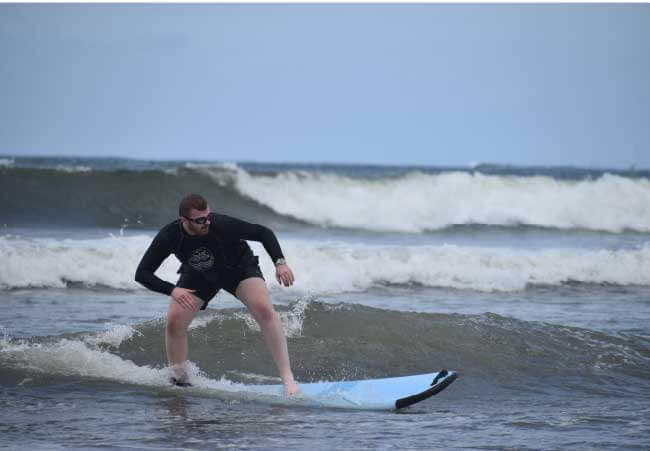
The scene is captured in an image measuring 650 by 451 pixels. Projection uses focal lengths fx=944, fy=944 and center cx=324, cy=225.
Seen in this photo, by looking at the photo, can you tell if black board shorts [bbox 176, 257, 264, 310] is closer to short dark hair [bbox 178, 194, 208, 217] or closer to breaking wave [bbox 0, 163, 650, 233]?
short dark hair [bbox 178, 194, 208, 217]

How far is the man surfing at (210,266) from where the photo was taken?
631 cm

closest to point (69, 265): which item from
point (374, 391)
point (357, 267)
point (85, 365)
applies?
point (357, 267)

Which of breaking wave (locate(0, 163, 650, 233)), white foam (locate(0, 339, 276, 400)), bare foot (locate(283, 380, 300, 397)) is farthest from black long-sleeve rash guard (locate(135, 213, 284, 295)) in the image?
breaking wave (locate(0, 163, 650, 233))

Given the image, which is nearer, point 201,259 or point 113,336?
point 201,259

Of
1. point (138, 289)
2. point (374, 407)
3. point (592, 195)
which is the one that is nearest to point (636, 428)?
point (374, 407)

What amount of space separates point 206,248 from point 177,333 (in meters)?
0.70

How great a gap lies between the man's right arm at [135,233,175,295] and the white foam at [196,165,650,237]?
62.0 ft

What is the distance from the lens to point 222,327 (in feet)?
29.3

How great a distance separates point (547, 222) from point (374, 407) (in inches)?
864

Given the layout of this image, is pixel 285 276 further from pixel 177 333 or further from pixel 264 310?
pixel 177 333

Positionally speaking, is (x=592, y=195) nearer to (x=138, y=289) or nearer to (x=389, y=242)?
(x=389, y=242)

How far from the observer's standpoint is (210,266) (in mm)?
6492

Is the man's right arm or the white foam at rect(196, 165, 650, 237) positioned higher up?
the white foam at rect(196, 165, 650, 237)

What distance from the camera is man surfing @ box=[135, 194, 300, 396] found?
248 inches
